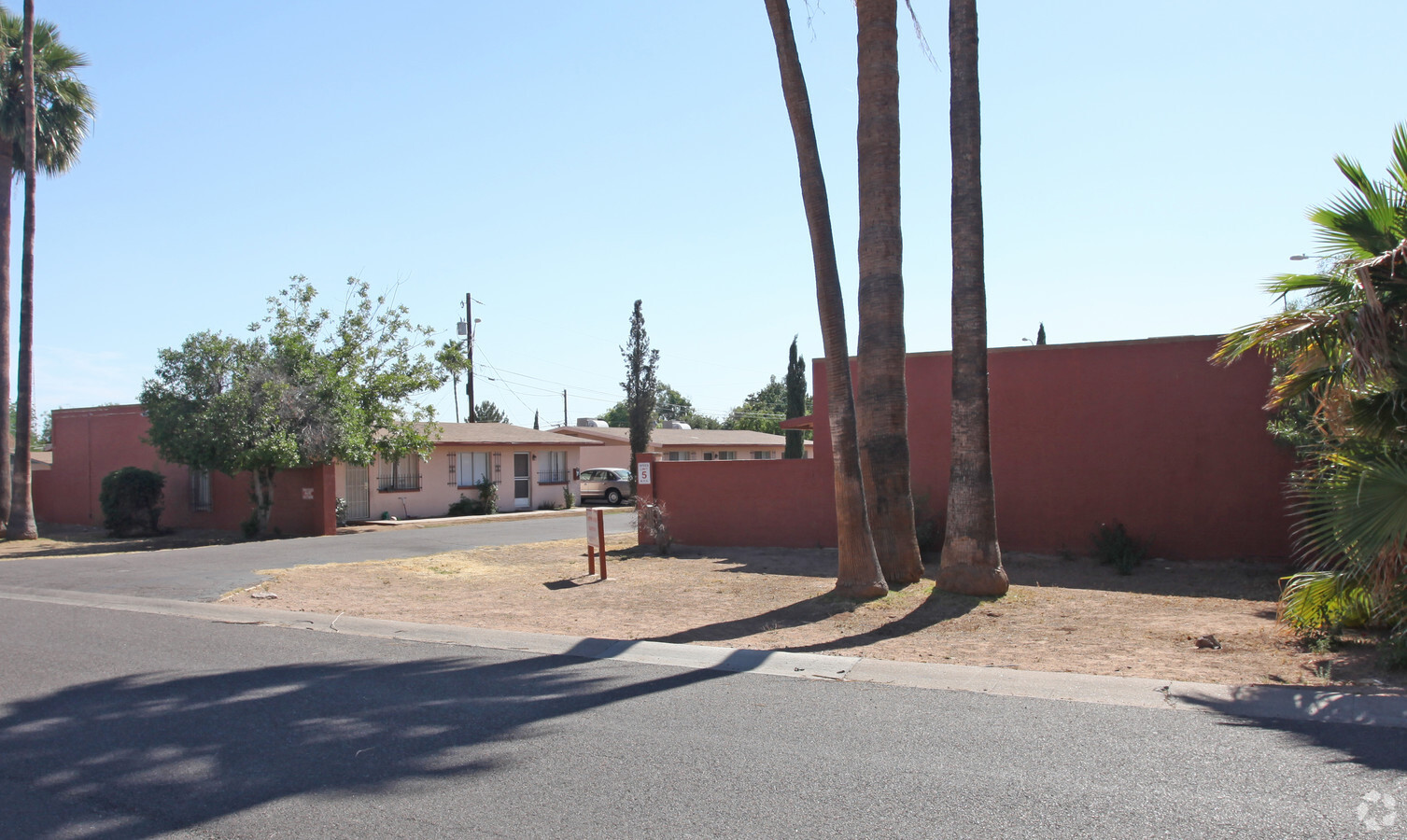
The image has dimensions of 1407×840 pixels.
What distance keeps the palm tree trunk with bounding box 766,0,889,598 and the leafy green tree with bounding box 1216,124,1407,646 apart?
4109mm

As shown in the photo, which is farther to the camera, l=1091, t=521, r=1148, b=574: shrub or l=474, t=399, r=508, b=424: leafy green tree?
l=474, t=399, r=508, b=424: leafy green tree

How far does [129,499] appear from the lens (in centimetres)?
2550

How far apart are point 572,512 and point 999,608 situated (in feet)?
80.5

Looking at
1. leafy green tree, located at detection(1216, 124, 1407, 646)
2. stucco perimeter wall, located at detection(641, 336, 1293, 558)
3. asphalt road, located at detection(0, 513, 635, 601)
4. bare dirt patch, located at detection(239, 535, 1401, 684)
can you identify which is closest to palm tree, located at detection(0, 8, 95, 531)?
asphalt road, located at detection(0, 513, 635, 601)

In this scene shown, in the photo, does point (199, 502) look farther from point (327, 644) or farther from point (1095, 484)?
point (1095, 484)

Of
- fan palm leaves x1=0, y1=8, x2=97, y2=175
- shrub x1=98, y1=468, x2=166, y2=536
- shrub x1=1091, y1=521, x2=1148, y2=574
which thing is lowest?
shrub x1=1091, y1=521, x2=1148, y2=574

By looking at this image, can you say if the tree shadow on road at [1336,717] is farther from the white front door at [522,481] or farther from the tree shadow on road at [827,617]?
the white front door at [522,481]

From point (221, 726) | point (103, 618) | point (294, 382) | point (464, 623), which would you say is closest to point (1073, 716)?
point (221, 726)

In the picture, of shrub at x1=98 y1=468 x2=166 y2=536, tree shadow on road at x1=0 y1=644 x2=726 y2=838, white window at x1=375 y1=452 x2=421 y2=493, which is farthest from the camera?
white window at x1=375 y1=452 x2=421 y2=493

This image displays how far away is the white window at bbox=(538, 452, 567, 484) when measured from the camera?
36.8 meters

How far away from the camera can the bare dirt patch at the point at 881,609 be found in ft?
27.0

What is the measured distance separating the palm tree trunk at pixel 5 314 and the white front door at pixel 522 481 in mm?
15120

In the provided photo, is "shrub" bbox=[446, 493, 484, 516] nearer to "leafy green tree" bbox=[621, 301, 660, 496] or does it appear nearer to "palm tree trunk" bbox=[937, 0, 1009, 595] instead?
"leafy green tree" bbox=[621, 301, 660, 496]

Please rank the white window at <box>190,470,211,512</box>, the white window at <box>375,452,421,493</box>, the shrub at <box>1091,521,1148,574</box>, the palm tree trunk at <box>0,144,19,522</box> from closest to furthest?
the shrub at <box>1091,521,1148,574</box> < the palm tree trunk at <box>0,144,19,522</box> < the white window at <box>190,470,211,512</box> < the white window at <box>375,452,421,493</box>
